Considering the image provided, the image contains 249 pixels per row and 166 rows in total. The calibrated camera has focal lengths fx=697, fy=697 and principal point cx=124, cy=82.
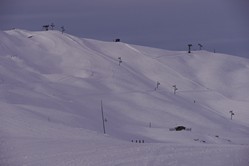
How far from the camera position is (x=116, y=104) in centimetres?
5366

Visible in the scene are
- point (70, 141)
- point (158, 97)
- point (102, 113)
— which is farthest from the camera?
point (158, 97)

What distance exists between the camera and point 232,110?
61562 mm

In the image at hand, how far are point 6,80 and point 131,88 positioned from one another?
1296cm

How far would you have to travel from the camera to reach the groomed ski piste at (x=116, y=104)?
16750mm

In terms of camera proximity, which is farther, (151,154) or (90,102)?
(90,102)

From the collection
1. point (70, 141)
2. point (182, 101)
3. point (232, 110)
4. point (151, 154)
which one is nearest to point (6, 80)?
point (182, 101)

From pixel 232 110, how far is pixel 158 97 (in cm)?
745

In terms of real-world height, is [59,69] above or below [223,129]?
above

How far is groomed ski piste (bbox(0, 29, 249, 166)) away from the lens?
55.0 ft

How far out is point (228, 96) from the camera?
68.7 meters

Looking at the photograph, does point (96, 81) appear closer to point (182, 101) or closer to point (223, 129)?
point (182, 101)

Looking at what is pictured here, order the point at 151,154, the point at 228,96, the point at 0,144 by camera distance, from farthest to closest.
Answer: the point at 228,96 < the point at 0,144 < the point at 151,154

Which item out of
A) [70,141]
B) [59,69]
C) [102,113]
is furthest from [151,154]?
[59,69]

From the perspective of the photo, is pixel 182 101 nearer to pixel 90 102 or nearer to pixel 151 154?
pixel 90 102
